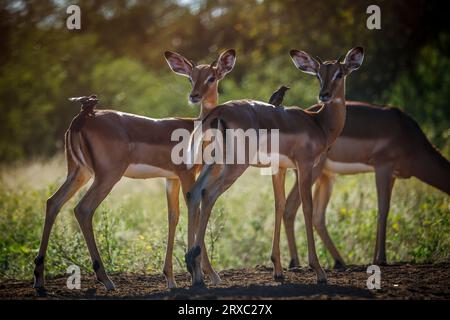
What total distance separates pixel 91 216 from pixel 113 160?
1.99ft

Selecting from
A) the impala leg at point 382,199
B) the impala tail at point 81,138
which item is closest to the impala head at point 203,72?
the impala tail at point 81,138

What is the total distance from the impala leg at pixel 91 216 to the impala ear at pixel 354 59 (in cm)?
329

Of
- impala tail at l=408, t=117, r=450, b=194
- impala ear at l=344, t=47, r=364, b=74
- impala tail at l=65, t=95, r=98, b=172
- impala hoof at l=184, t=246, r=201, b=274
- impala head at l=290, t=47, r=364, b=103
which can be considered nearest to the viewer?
impala hoof at l=184, t=246, r=201, b=274

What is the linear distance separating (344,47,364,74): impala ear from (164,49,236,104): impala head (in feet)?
4.46

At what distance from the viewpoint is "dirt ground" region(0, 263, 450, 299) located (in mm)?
7184

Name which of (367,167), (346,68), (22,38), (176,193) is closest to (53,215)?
(176,193)

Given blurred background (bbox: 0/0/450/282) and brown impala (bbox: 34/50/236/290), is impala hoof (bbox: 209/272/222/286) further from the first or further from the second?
blurred background (bbox: 0/0/450/282)

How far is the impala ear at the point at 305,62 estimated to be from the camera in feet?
30.6

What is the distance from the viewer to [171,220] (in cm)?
853

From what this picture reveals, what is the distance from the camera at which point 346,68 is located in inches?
369

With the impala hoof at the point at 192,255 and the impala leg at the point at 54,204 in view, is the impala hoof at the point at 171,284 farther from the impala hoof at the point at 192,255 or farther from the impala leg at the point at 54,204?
the impala leg at the point at 54,204

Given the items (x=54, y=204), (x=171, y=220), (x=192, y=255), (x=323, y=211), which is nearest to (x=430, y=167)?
(x=323, y=211)

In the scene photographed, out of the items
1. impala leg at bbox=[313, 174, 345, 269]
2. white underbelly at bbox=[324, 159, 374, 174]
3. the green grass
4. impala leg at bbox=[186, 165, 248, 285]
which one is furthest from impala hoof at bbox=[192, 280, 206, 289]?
white underbelly at bbox=[324, 159, 374, 174]

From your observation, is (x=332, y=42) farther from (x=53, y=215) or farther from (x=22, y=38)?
(x=53, y=215)
